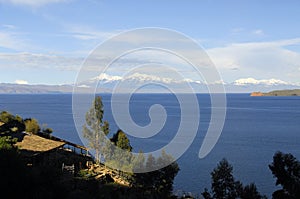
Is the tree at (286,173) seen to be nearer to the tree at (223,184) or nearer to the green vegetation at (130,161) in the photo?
the tree at (223,184)

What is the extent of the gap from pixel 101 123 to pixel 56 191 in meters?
27.7

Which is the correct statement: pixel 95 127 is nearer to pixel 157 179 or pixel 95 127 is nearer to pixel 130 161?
pixel 130 161

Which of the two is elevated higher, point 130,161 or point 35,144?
point 35,144

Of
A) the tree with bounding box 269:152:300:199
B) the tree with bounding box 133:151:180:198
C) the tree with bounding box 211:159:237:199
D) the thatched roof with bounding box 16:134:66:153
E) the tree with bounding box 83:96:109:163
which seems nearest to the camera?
the tree with bounding box 269:152:300:199

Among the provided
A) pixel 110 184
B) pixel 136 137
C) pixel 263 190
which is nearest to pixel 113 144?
pixel 110 184

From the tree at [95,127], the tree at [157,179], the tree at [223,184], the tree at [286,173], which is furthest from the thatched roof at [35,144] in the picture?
the tree at [286,173]

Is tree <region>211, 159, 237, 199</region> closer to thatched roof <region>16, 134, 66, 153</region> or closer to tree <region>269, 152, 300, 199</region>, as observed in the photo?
tree <region>269, 152, 300, 199</region>

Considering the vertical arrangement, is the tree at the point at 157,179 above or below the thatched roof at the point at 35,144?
below

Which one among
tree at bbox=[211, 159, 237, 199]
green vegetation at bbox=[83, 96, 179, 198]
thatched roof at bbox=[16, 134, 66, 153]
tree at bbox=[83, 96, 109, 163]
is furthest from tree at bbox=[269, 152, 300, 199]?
tree at bbox=[83, 96, 109, 163]

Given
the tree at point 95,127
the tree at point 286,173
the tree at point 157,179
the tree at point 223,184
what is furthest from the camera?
the tree at point 95,127

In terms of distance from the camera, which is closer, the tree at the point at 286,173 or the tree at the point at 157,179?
the tree at the point at 286,173

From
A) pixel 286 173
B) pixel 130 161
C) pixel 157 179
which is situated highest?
pixel 286 173

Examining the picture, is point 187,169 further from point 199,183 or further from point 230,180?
point 230,180

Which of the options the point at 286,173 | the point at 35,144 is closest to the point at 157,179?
the point at 286,173
